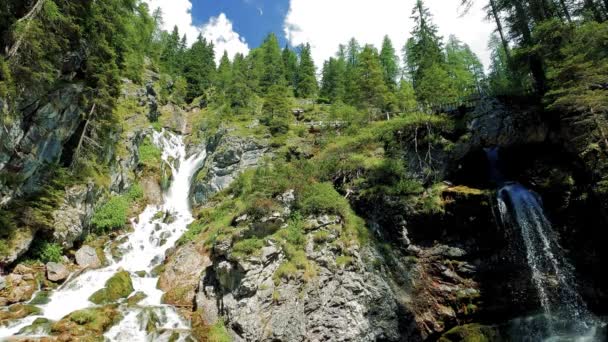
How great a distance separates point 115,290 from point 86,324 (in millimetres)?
3426

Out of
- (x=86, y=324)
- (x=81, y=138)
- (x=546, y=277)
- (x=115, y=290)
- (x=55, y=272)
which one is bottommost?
(x=546, y=277)

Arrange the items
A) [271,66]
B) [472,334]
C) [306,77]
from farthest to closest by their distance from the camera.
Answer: [306,77], [271,66], [472,334]

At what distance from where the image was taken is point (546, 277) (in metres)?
15.7

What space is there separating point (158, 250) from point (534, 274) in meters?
20.9

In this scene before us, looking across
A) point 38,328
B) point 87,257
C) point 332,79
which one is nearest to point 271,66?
point 332,79

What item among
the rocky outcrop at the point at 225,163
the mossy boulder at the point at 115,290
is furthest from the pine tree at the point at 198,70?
the mossy boulder at the point at 115,290

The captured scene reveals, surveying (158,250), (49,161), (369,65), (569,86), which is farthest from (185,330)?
(369,65)

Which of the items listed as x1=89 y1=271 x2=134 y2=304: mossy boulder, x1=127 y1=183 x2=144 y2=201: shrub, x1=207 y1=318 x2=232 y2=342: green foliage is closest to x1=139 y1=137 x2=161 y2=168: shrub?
x1=127 y1=183 x2=144 y2=201: shrub

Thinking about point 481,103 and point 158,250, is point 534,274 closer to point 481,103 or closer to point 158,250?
point 481,103

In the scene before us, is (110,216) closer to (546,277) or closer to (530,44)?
(546,277)

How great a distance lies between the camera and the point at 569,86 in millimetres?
15180

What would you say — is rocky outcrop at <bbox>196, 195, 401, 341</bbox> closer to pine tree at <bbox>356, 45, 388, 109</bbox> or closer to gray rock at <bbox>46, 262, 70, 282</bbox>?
gray rock at <bbox>46, 262, 70, 282</bbox>

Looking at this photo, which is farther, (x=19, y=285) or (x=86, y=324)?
(x=19, y=285)

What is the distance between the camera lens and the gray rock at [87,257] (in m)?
19.9
